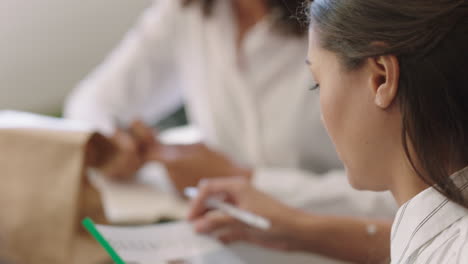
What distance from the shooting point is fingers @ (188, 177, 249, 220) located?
0.75 meters

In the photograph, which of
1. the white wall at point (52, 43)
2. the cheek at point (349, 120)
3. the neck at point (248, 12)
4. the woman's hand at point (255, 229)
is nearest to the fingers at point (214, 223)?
the woman's hand at point (255, 229)

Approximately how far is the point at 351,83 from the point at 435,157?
0.08m

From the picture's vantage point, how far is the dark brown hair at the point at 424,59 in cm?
40

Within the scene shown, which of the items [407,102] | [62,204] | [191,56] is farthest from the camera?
[191,56]

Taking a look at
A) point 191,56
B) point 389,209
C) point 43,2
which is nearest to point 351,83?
point 389,209

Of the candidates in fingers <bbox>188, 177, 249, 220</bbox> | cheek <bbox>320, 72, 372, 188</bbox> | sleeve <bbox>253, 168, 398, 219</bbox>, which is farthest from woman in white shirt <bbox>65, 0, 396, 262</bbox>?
cheek <bbox>320, 72, 372, 188</bbox>

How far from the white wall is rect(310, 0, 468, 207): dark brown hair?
1245 millimetres

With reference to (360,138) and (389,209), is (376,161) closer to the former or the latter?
(360,138)

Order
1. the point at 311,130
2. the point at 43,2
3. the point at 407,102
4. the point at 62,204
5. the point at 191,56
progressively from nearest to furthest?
the point at 407,102, the point at 62,204, the point at 311,130, the point at 191,56, the point at 43,2

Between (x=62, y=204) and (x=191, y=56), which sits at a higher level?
(x=191, y=56)

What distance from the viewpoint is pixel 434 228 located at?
1.40 feet

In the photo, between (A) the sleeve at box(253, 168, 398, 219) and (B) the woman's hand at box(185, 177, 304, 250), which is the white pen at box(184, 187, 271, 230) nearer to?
(B) the woman's hand at box(185, 177, 304, 250)

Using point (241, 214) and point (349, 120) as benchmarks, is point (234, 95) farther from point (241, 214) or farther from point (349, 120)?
point (349, 120)


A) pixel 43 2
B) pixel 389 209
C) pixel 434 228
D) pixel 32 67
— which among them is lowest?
pixel 389 209
